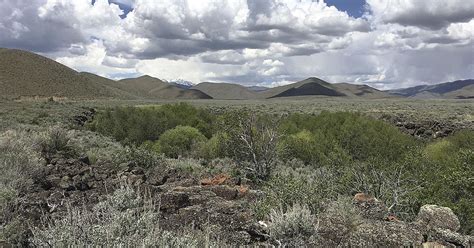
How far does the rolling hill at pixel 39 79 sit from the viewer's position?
363 feet

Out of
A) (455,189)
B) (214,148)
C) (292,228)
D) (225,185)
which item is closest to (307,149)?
(214,148)

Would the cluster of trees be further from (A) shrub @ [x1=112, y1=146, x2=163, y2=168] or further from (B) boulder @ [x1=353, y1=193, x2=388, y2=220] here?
(A) shrub @ [x1=112, y1=146, x2=163, y2=168]

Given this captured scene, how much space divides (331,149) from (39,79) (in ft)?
357

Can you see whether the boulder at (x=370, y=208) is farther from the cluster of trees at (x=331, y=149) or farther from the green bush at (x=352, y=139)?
the green bush at (x=352, y=139)

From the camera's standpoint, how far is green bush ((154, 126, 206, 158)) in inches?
1130

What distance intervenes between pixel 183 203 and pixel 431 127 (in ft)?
118

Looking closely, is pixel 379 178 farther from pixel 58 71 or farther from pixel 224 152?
pixel 58 71

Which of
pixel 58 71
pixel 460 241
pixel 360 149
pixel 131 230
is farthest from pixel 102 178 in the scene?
pixel 58 71

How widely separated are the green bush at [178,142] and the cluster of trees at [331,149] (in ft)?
0.21

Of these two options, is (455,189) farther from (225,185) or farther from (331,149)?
(331,149)

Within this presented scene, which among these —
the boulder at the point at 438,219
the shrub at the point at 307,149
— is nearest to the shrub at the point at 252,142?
the shrub at the point at 307,149

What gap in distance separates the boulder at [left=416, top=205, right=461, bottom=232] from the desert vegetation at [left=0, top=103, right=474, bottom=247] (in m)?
1.21

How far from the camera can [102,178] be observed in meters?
14.3

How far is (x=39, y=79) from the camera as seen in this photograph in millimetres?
119062
